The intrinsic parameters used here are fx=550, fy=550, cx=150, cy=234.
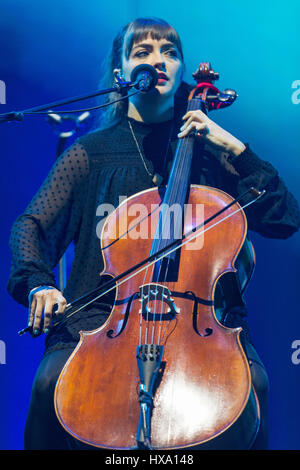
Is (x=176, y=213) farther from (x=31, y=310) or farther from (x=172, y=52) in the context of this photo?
(x=172, y=52)

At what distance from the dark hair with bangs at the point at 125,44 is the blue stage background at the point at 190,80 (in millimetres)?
317

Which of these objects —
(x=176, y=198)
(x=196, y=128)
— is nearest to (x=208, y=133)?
(x=196, y=128)

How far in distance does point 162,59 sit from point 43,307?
91 centimetres

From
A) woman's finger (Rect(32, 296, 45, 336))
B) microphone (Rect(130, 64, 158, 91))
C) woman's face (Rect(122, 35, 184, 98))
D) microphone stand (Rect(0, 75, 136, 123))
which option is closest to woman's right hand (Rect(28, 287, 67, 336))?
woman's finger (Rect(32, 296, 45, 336))

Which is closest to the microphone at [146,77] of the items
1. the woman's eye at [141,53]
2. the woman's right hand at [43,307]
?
the woman's eye at [141,53]

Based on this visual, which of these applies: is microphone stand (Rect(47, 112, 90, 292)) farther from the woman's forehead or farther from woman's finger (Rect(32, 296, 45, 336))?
woman's finger (Rect(32, 296, 45, 336))

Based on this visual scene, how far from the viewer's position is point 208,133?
5.33 feet

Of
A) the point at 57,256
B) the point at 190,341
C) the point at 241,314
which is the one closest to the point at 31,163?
the point at 57,256

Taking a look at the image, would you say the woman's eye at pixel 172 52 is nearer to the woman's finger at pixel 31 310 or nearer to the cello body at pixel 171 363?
the cello body at pixel 171 363

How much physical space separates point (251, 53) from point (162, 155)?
684 mm

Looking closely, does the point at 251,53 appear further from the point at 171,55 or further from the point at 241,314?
the point at 241,314

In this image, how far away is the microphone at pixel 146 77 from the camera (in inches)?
58.6

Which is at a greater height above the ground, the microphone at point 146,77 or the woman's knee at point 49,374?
the microphone at point 146,77

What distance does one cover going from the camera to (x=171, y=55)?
1.82 m
